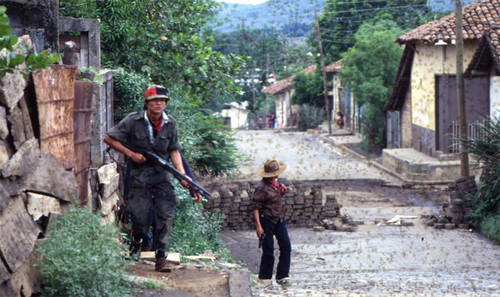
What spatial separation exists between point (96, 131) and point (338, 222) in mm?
8809

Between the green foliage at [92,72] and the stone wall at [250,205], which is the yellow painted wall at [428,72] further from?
the green foliage at [92,72]

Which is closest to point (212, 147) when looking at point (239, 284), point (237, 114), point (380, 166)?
point (239, 284)

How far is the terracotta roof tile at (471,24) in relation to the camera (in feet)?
82.8

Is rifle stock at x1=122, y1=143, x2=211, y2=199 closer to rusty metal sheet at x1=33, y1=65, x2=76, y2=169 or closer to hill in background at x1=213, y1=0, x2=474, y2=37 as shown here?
rusty metal sheet at x1=33, y1=65, x2=76, y2=169

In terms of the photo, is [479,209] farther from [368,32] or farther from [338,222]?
[368,32]

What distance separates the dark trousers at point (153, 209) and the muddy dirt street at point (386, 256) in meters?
1.10

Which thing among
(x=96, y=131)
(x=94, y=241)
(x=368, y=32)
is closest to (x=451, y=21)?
(x=368, y=32)

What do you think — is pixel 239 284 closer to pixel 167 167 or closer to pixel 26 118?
pixel 167 167

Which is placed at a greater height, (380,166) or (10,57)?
(10,57)

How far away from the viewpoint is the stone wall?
619 inches

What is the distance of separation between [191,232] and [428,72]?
19.0 metres

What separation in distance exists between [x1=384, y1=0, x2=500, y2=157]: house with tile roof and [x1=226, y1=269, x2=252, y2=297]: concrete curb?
48.9 ft

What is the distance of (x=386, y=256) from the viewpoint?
41.9ft

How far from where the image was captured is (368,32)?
121 ft
